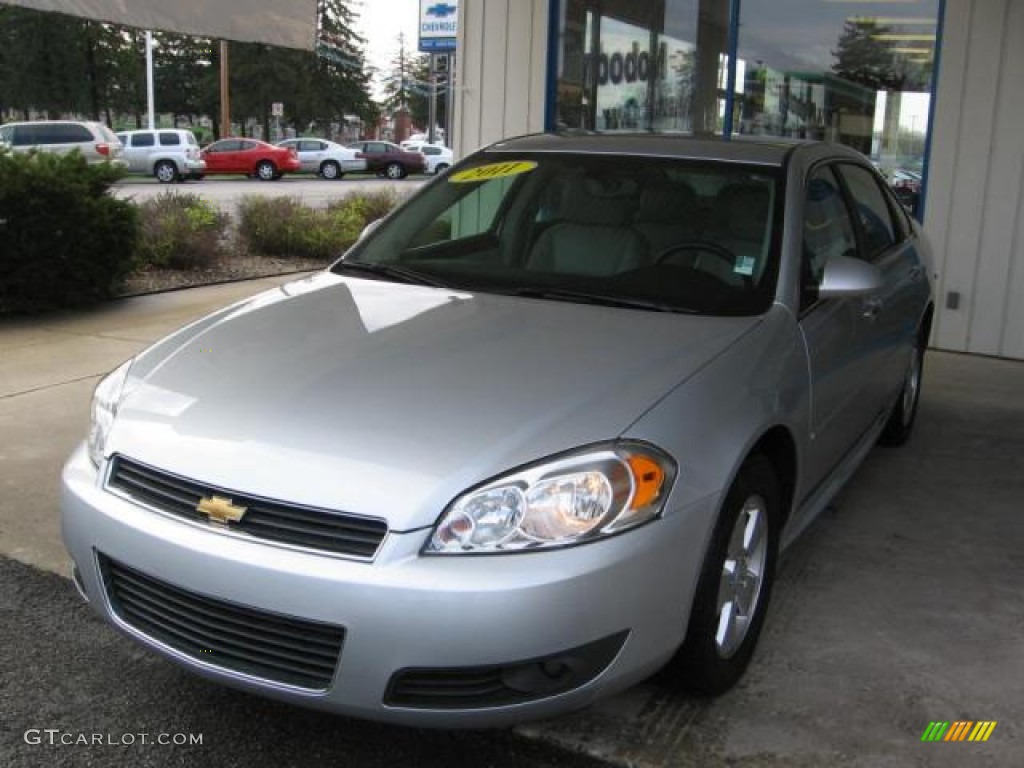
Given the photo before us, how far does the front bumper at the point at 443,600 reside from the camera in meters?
2.28

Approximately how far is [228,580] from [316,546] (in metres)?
0.22

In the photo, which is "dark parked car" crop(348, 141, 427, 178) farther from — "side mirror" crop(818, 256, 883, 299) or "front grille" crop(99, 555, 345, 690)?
"front grille" crop(99, 555, 345, 690)

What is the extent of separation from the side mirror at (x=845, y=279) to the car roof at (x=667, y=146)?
542 millimetres

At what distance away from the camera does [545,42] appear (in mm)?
8852

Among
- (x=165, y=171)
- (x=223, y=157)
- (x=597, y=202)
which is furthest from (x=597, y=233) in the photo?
(x=223, y=157)

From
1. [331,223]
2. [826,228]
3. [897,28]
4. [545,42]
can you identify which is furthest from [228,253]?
[826,228]

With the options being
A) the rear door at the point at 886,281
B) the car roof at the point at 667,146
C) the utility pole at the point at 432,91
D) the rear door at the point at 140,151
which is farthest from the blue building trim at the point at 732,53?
the utility pole at the point at 432,91

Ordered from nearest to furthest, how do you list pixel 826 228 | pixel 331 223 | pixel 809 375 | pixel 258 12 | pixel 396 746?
pixel 396 746, pixel 809 375, pixel 826 228, pixel 258 12, pixel 331 223

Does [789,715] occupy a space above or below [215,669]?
below

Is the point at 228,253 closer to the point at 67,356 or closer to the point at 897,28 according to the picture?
the point at 67,356

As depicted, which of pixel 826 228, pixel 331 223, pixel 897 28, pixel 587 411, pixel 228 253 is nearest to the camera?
pixel 587 411

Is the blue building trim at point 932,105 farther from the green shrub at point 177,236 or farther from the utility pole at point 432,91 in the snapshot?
the utility pole at point 432,91

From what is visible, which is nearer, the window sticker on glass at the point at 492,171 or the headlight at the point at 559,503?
the headlight at the point at 559,503

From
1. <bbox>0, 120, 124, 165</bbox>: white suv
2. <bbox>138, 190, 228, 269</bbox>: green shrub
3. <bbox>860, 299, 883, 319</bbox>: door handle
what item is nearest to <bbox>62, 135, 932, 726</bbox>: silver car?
<bbox>860, 299, 883, 319</bbox>: door handle
